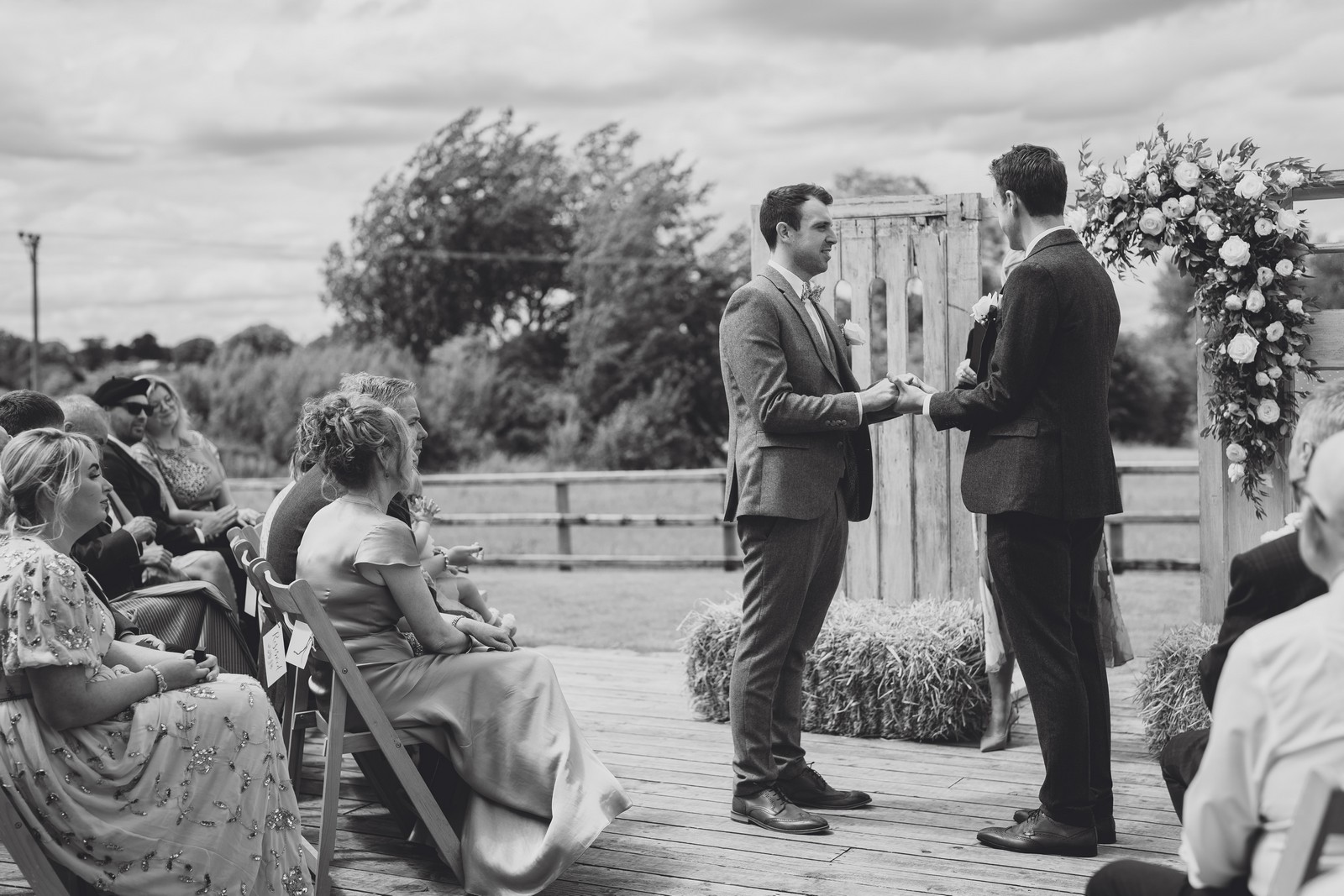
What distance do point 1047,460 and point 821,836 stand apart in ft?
4.54

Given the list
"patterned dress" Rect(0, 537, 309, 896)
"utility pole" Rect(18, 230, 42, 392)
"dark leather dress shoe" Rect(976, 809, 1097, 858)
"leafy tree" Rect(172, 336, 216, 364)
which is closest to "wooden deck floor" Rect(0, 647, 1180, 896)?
"dark leather dress shoe" Rect(976, 809, 1097, 858)

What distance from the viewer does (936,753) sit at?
17.1 feet

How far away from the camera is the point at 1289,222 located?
4680 mm

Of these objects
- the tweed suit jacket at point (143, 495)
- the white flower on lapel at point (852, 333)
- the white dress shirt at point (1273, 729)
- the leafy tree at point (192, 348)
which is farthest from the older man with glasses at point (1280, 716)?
the leafy tree at point (192, 348)

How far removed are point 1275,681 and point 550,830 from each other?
2.21 metres

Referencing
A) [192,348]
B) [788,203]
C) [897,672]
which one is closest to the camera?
[788,203]

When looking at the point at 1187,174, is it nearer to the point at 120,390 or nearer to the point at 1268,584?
the point at 1268,584

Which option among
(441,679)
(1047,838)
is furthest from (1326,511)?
(441,679)

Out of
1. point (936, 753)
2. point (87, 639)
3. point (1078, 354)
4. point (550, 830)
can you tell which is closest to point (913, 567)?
Answer: point (936, 753)

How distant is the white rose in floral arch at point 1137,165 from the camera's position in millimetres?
4758

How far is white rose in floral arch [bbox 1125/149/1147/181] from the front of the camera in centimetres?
476

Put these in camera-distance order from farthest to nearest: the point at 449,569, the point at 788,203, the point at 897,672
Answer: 1. the point at 897,672
2. the point at 449,569
3. the point at 788,203

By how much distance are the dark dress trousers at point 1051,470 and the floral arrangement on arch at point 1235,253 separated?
0.96 meters

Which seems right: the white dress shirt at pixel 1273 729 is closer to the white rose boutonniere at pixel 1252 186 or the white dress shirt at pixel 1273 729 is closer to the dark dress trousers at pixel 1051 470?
the dark dress trousers at pixel 1051 470
